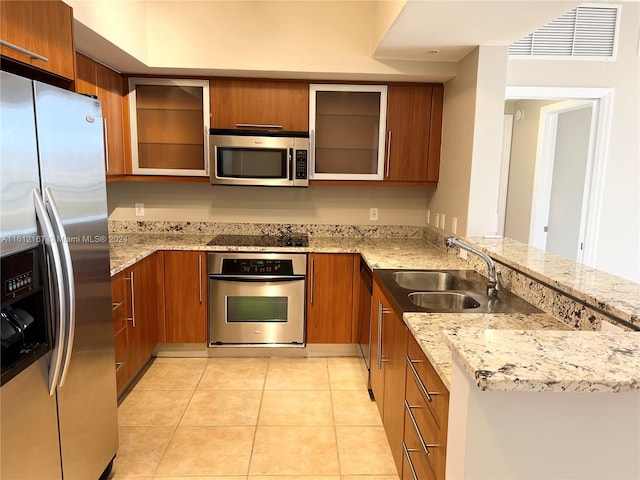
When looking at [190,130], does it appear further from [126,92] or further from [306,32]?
[306,32]

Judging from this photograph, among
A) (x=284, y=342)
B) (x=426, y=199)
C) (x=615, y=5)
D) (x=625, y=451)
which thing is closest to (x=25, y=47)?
(x=625, y=451)

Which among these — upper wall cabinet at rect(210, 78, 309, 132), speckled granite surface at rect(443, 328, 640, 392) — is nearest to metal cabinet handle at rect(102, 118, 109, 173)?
upper wall cabinet at rect(210, 78, 309, 132)

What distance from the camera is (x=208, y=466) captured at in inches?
83.1

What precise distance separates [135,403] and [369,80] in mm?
2796

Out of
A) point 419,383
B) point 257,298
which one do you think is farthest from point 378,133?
point 419,383

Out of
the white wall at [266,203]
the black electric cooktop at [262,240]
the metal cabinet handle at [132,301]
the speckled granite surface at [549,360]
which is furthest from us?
the white wall at [266,203]

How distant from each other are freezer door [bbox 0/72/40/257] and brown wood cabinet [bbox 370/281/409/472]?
4.64ft

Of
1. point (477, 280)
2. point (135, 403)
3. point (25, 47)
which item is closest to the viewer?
point (25, 47)

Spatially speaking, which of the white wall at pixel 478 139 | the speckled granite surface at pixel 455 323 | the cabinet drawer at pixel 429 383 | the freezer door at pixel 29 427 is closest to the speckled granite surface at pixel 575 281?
the speckled granite surface at pixel 455 323

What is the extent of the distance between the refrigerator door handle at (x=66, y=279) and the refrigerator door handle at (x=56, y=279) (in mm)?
20

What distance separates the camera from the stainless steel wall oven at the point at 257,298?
3197mm

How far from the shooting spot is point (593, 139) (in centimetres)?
318

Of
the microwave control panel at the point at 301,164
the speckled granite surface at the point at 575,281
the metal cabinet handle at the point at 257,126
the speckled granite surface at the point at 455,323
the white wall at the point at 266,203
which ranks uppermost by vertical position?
the metal cabinet handle at the point at 257,126

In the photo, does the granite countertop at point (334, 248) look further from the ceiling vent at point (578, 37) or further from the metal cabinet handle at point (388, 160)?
the ceiling vent at point (578, 37)
